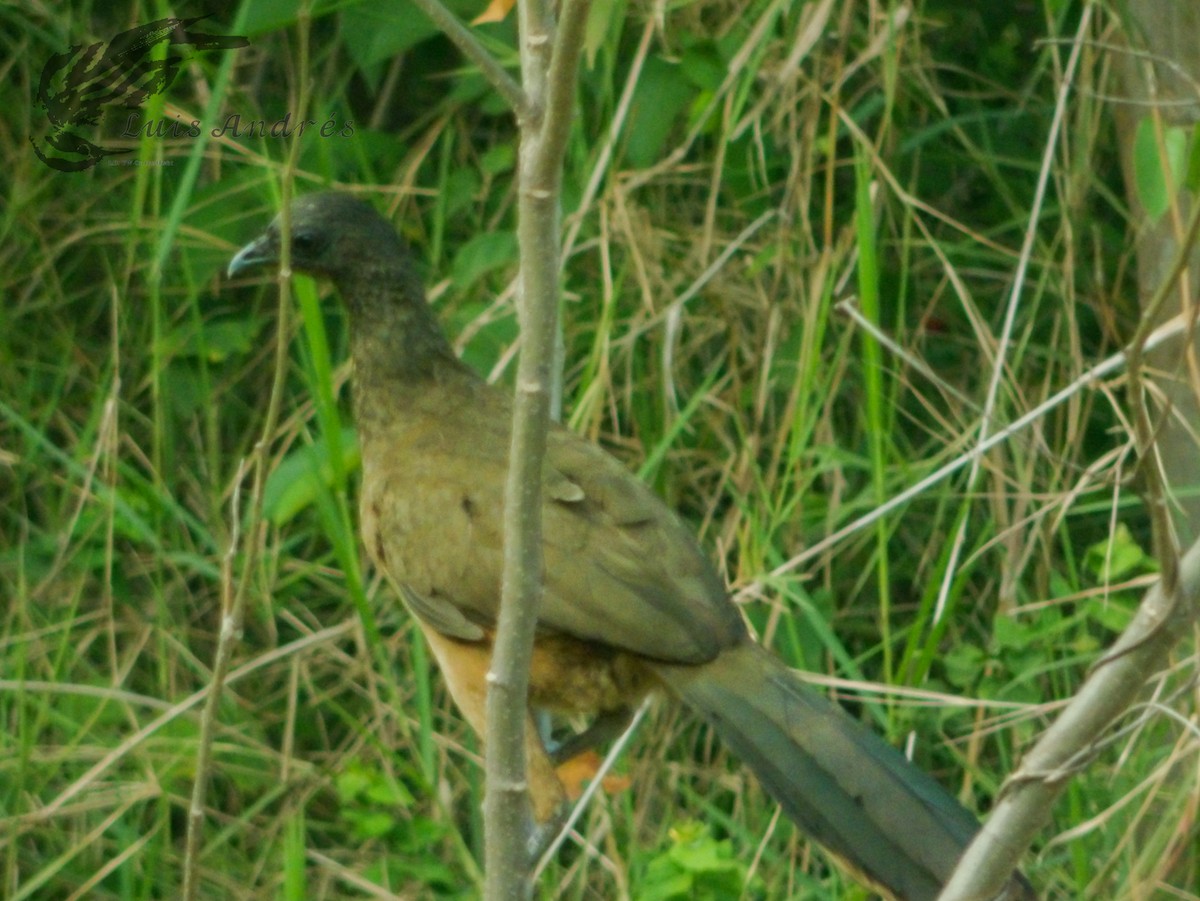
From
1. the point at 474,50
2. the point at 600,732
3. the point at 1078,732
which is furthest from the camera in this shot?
the point at 600,732

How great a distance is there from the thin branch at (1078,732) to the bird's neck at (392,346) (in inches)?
66.1

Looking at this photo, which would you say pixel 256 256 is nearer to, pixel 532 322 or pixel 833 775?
pixel 833 775

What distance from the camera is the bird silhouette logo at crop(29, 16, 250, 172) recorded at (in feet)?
11.9

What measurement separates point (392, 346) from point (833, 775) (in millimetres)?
1227

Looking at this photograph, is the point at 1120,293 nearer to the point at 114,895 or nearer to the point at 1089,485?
the point at 1089,485

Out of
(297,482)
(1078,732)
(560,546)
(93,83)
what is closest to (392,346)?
(297,482)

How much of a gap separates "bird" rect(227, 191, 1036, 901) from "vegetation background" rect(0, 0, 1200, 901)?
15 cm

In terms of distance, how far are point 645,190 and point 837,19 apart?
1.94 feet

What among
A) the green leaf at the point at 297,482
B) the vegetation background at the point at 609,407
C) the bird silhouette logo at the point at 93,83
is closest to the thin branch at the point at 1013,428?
the vegetation background at the point at 609,407

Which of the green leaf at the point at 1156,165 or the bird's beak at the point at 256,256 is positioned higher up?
the green leaf at the point at 1156,165

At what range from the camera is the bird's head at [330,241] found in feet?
9.98

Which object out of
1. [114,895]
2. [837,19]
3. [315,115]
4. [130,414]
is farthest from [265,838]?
[837,19]

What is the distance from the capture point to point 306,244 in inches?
121

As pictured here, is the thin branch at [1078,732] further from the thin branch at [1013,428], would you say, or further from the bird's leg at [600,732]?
the bird's leg at [600,732]
